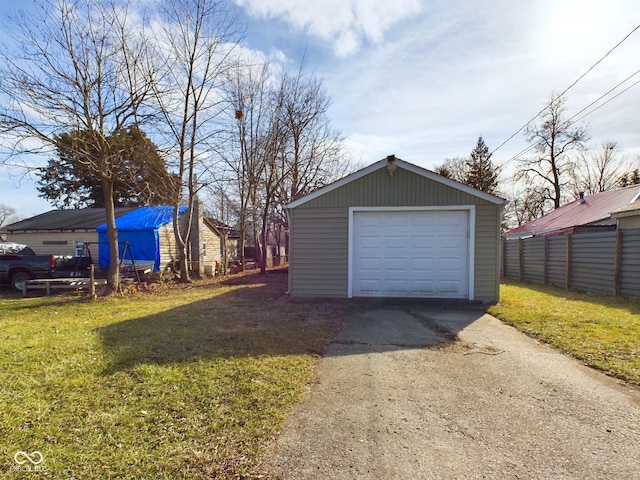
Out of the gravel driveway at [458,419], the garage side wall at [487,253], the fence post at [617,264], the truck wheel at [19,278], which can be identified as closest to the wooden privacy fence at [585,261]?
the fence post at [617,264]

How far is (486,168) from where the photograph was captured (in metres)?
32.0

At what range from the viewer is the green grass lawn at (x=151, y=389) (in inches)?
91.7

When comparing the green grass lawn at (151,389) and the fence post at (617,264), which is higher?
the fence post at (617,264)

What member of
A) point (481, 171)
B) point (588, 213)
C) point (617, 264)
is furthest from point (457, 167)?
point (617, 264)

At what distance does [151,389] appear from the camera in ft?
11.0

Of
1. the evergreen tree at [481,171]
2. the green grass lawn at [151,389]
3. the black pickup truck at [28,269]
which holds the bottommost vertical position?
the green grass lawn at [151,389]

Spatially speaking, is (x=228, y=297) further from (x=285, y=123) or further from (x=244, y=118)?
(x=285, y=123)

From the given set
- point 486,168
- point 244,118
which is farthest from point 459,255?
point 486,168

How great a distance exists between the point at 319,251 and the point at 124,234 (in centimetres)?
1099

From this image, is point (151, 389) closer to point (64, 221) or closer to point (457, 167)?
point (64, 221)

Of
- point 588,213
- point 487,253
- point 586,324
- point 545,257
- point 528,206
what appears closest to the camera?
point 586,324

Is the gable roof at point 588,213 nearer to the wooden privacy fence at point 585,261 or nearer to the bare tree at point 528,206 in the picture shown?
the wooden privacy fence at point 585,261

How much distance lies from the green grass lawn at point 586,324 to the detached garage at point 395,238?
117 cm

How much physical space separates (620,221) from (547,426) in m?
12.2
